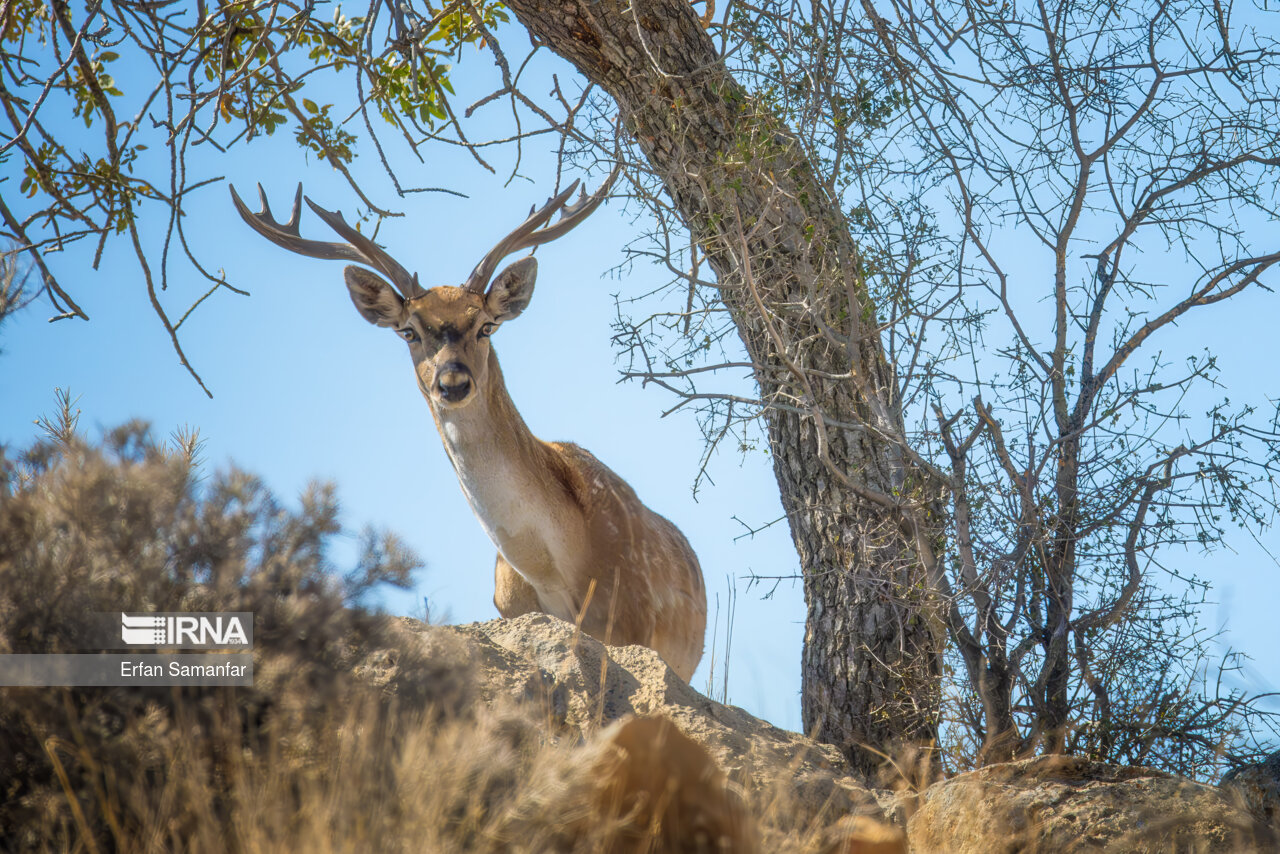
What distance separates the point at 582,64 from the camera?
692cm

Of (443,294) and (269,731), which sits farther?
(443,294)

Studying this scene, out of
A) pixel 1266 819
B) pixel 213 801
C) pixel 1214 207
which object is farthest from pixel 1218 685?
pixel 213 801

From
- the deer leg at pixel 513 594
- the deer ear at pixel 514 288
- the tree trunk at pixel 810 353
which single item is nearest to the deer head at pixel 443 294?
the deer ear at pixel 514 288

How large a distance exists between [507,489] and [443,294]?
51.6 inches

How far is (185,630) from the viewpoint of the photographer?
3281 millimetres

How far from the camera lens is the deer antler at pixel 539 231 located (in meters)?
7.48

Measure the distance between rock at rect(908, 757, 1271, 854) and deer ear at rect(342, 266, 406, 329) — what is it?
4.53 meters

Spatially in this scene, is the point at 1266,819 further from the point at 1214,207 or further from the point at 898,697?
the point at 1214,207

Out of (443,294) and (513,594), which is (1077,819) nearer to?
(513,594)

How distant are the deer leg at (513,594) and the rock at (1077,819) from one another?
3583 mm

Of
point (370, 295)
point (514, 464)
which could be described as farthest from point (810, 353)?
point (370, 295)

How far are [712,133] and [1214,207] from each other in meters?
2.74

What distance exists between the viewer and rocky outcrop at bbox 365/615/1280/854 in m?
3.26

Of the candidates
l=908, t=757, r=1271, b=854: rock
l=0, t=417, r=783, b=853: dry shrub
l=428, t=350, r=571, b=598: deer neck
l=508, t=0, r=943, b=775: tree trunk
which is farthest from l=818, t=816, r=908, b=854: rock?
l=428, t=350, r=571, b=598: deer neck
